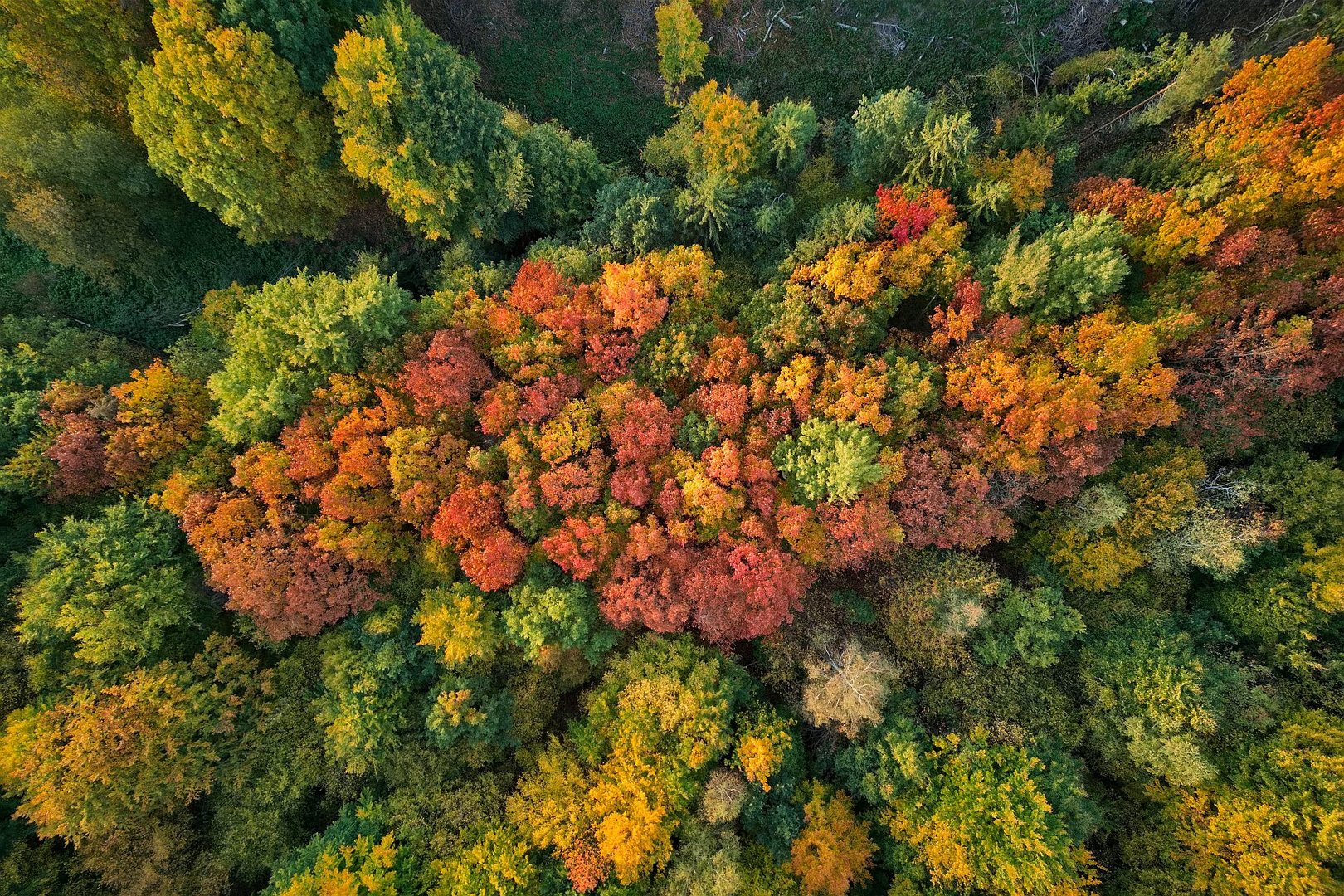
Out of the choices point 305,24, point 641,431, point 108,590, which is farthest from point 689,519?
point 305,24

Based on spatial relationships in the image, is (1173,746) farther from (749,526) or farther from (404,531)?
(404,531)

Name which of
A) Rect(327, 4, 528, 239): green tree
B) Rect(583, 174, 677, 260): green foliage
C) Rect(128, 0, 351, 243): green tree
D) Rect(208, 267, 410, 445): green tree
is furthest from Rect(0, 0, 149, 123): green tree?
Rect(583, 174, 677, 260): green foliage

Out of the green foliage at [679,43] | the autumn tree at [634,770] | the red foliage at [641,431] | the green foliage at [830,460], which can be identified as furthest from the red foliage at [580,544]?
the green foliage at [679,43]

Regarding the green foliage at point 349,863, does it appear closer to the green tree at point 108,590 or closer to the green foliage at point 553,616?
the green foliage at point 553,616

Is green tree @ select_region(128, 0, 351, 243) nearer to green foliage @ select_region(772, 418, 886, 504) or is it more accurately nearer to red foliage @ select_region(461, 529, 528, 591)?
red foliage @ select_region(461, 529, 528, 591)

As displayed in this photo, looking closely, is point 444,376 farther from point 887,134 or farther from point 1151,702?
point 1151,702
